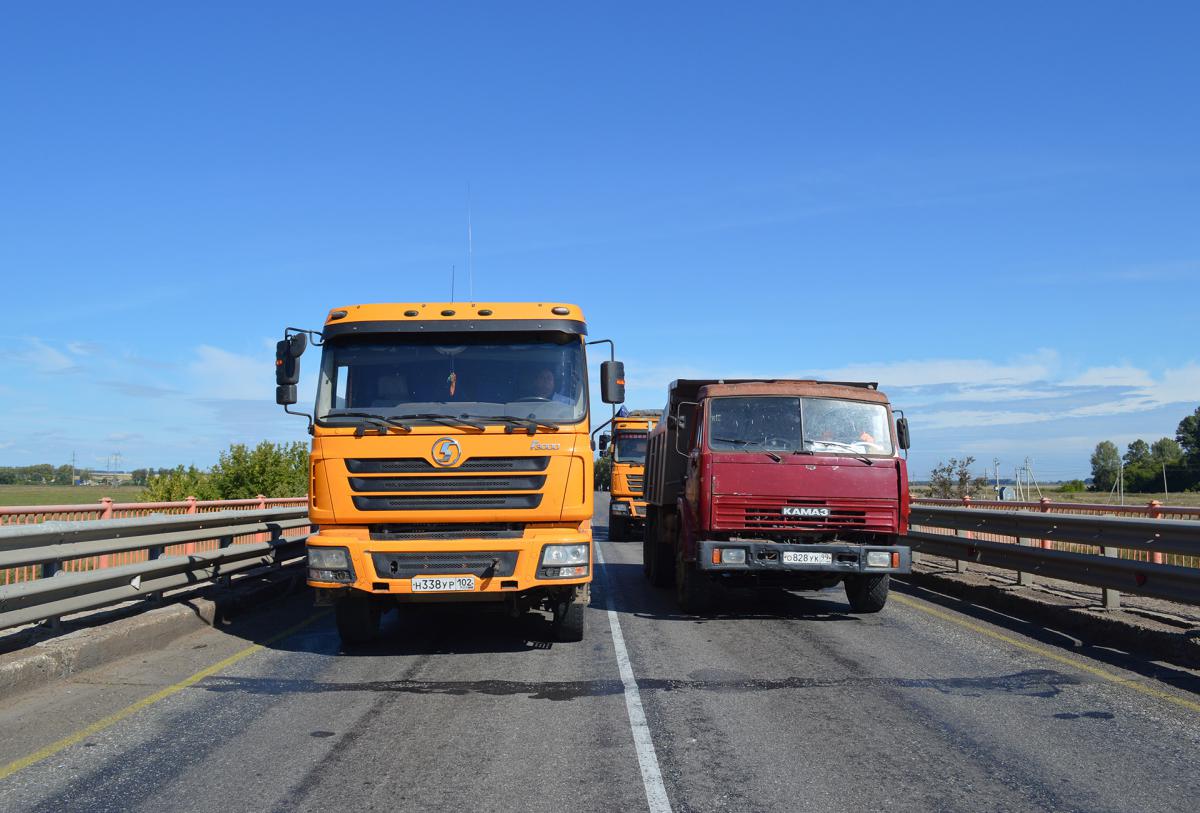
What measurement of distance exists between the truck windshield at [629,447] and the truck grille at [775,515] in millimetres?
13840

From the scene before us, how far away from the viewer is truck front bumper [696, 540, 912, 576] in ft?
33.1

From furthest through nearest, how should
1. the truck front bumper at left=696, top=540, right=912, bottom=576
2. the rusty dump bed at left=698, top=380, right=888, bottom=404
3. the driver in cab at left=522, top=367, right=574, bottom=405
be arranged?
1. the rusty dump bed at left=698, top=380, right=888, bottom=404
2. the truck front bumper at left=696, top=540, right=912, bottom=576
3. the driver in cab at left=522, top=367, right=574, bottom=405

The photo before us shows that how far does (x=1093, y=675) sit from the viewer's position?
24.3ft

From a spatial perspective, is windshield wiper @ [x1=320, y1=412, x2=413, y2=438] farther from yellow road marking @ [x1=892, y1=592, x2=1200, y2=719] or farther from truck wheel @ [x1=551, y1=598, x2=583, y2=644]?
yellow road marking @ [x1=892, y1=592, x2=1200, y2=719]

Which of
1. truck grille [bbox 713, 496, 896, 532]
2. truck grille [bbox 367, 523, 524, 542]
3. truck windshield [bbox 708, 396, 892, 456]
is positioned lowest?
truck grille [bbox 367, 523, 524, 542]

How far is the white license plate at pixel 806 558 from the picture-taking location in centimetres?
1009

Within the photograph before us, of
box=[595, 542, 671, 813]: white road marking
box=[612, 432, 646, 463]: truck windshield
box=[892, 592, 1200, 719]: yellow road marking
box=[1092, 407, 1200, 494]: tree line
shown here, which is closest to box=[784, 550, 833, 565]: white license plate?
box=[892, 592, 1200, 719]: yellow road marking

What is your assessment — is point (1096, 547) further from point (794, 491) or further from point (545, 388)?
point (545, 388)

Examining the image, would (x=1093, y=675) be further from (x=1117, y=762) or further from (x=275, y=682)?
(x=275, y=682)

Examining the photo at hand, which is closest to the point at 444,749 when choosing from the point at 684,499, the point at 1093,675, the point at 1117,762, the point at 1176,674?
the point at 1117,762

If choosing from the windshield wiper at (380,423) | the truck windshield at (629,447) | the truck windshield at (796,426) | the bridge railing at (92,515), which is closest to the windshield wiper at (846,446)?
the truck windshield at (796,426)

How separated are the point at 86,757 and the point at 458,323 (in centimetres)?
473

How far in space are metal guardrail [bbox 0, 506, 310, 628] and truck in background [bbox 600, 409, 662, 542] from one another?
12.8 metres

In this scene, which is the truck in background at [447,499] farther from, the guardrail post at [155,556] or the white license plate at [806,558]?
the white license plate at [806,558]
